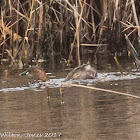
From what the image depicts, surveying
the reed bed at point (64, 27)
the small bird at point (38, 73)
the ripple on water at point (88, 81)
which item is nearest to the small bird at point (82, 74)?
the ripple on water at point (88, 81)

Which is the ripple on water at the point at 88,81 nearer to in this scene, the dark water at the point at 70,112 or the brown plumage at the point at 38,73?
the dark water at the point at 70,112

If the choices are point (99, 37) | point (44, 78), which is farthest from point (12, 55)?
point (44, 78)

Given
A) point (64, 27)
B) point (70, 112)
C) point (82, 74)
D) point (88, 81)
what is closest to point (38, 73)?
point (82, 74)

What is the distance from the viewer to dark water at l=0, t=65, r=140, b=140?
13.4 feet

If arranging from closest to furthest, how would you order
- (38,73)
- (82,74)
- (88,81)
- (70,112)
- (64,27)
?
1. (70,112)
2. (88,81)
3. (82,74)
4. (38,73)
5. (64,27)

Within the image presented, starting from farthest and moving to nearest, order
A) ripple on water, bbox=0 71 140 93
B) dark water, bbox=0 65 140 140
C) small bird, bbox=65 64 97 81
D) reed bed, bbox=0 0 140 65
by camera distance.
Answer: reed bed, bbox=0 0 140 65
small bird, bbox=65 64 97 81
ripple on water, bbox=0 71 140 93
dark water, bbox=0 65 140 140

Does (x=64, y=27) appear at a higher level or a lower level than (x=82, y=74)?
higher

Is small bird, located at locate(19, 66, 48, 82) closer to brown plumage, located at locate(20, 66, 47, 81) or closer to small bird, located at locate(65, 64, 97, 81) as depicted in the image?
brown plumage, located at locate(20, 66, 47, 81)

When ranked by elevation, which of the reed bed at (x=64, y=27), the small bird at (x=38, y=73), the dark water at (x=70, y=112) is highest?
the reed bed at (x=64, y=27)

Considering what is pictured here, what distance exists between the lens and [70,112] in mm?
4992

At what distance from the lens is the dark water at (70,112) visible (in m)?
4.09

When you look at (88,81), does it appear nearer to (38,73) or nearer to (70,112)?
(38,73)

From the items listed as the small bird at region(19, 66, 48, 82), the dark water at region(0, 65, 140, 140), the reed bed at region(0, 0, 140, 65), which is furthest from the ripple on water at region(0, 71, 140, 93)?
the reed bed at region(0, 0, 140, 65)

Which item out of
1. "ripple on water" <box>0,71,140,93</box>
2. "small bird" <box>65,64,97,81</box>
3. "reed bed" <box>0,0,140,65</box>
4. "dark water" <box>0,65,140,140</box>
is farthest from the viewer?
"reed bed" <box>0,0,140,65</box>
